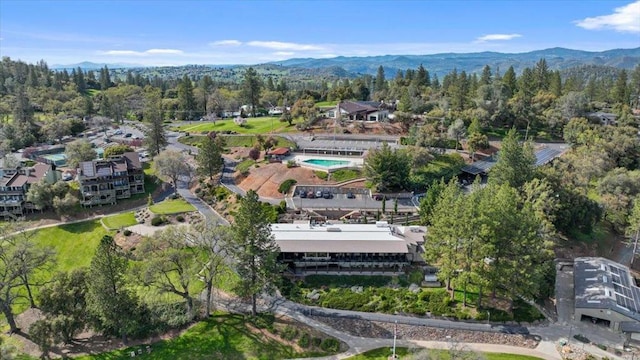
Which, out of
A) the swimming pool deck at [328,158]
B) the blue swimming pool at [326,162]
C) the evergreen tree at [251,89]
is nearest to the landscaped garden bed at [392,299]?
the swimming pool deck at [328,158]

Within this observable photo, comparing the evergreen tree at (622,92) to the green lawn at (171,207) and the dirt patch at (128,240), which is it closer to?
the green lawn at (171,207)

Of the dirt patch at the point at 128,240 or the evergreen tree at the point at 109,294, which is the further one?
the dirt patch at the point at 128,240

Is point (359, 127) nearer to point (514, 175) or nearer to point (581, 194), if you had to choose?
point (514, 175)

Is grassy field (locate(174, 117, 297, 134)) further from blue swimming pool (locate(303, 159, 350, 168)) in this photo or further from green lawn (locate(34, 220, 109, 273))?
green lawn (locate(34, 220, 109, 273))

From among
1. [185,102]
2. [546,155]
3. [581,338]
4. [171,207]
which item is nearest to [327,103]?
[185,102]

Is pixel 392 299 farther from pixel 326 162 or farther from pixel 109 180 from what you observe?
pixel 109 180

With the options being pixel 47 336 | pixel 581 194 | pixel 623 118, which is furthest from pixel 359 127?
pixel 47 336
